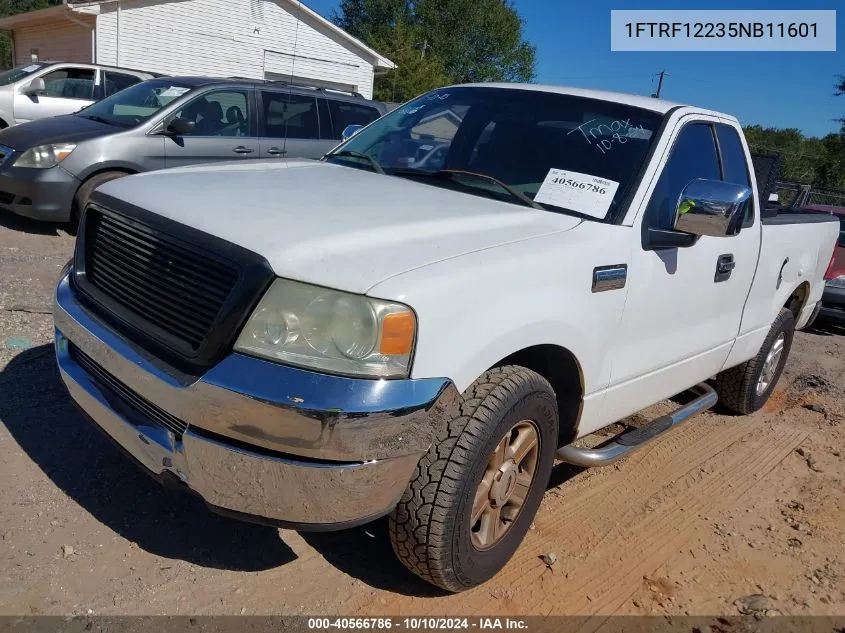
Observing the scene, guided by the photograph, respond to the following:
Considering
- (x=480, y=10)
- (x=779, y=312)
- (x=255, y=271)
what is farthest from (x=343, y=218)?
(x=480, y=10)

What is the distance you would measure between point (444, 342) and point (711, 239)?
76.9 inches

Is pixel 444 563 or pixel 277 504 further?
pixel 444 563

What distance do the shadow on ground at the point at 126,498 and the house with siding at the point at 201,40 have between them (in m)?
16.8

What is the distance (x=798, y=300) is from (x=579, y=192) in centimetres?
303

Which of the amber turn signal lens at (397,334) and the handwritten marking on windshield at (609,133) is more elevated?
the handwritten marking on windshield at (609,133)

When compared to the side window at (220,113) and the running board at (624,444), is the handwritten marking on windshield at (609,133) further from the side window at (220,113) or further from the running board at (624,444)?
the side window at (220,113)

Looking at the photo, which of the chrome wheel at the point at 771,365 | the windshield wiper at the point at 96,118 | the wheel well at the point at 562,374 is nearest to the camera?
the wheel well at the point at 562,374

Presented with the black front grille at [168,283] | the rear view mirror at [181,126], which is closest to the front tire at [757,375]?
the black front grille at [168,283]

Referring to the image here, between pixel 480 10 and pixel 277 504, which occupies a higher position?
pixel 480 10

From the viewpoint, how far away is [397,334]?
2.22 meters

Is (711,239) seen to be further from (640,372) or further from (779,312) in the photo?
(779,312)

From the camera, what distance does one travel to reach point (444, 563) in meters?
2.61

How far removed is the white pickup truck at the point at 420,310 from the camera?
2.23 m

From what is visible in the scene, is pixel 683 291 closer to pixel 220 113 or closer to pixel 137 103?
pixel 220 113
